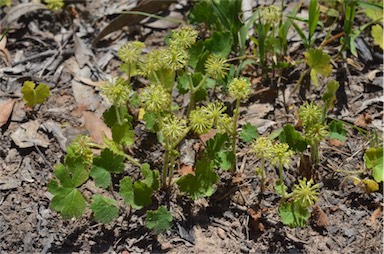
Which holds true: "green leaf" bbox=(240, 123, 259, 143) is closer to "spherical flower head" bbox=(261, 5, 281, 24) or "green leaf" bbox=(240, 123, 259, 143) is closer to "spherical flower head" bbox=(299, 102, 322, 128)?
"spherical flower head" bbox=(299, 102, 322, 128)

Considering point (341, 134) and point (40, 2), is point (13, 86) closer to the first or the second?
point (40, 2)

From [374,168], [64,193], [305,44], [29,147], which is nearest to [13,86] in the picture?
[29,147]

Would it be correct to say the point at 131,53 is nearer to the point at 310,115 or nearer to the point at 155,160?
the point at 155,160

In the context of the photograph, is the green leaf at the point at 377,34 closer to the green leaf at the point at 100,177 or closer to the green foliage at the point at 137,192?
the green foliage at the point at 137,192

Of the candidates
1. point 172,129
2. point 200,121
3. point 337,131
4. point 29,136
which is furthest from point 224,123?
point 29,136

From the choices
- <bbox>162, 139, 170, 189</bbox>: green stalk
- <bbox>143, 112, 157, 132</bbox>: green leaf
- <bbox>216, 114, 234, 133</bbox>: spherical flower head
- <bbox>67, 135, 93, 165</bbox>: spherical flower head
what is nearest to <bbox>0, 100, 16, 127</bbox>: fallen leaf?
<bbox>67, 135, 93, 165</bbox>: spherical flower head

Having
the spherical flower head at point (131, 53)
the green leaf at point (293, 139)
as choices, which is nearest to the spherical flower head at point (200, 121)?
the green leaf at point (293, 139)
